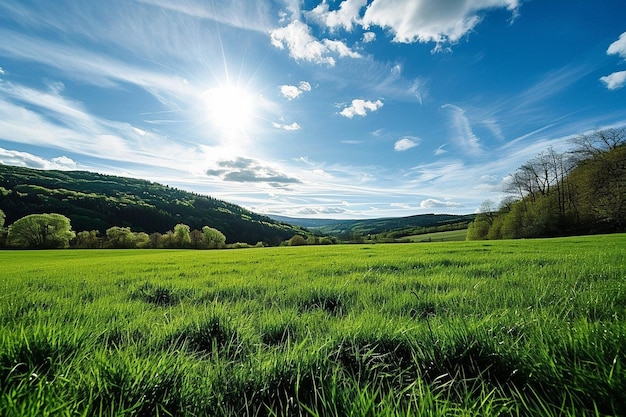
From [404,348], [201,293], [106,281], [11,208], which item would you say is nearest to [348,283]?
[201,293]

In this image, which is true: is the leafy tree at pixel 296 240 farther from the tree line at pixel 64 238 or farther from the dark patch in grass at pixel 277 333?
the dark patch in grass at pixel 277 333

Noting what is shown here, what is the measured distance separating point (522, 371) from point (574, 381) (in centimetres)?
31

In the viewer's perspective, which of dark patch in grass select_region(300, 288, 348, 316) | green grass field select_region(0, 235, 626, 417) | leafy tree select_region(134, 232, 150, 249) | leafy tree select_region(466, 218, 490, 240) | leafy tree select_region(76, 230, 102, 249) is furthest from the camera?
leafy tree select_region(134, 232, 150, 249)

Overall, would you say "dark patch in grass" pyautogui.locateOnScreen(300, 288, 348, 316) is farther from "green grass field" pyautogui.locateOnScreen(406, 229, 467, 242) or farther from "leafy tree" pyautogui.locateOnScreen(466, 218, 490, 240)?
"green grass field" pyautogui.locateOnScreen(406, 229, 467, 242)

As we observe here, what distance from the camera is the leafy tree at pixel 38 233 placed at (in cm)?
7988

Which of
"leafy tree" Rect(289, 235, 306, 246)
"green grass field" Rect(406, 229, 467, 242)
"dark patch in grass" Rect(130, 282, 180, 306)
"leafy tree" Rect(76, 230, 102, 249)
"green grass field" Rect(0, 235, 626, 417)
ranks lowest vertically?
"leafy tree" Rect(76, 230, 102, 249)

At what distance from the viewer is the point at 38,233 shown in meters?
82.3

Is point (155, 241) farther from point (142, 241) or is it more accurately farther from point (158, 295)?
point (158, 295)

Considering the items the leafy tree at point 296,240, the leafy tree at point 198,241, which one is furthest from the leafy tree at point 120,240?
the leafy tree at point 296,240

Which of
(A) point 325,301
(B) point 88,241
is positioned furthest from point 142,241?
(A) point 325,301

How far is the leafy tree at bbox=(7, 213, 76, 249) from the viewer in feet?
262

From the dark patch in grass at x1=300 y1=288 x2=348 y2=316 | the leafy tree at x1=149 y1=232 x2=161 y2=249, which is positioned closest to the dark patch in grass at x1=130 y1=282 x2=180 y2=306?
the dark patch in grass at x1=300 y1=288 x2=348 y2=316

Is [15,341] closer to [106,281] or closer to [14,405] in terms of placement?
[14,405]

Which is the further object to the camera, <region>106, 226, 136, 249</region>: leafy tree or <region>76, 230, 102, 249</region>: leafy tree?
<region>106, 226, 136, 249</region>: leafy tree
